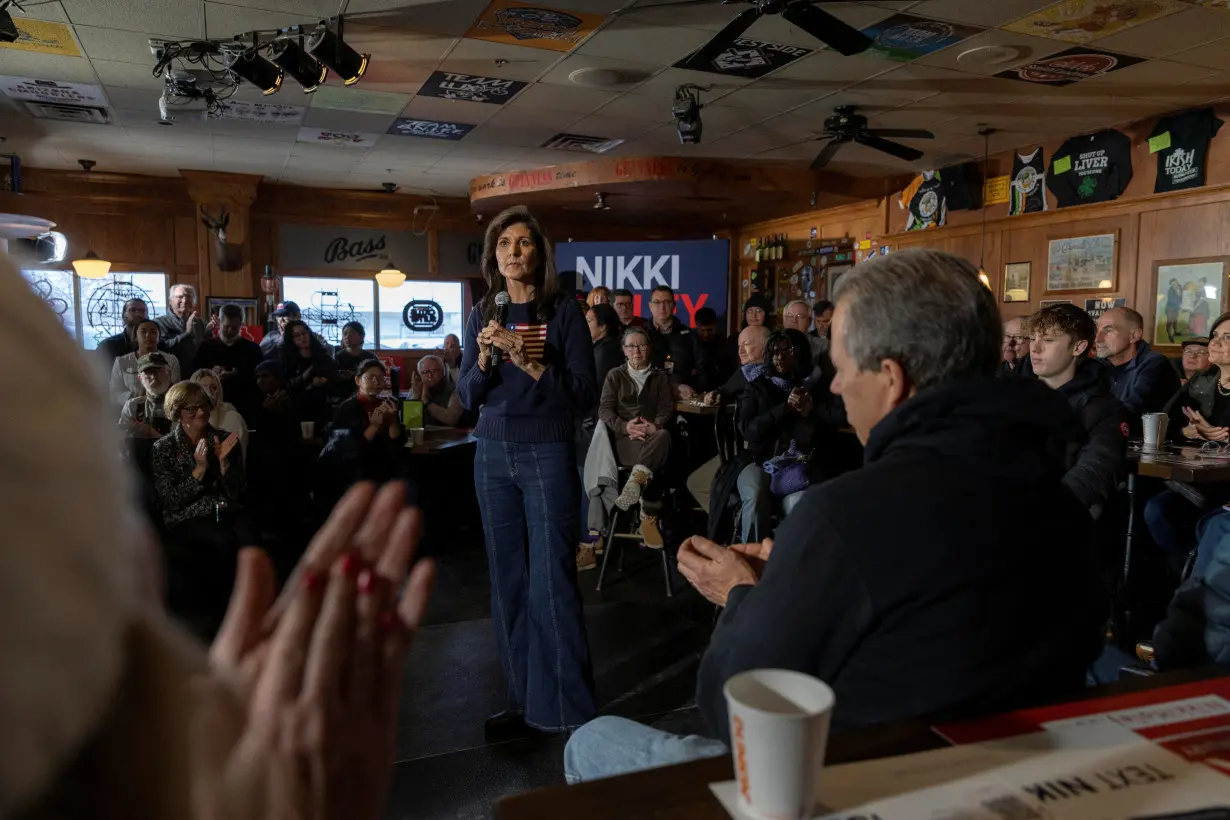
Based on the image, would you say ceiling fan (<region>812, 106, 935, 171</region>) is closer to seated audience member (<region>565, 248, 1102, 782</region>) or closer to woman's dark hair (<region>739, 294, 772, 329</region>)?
woman's dark hair (<region>739, 294, 772, 329</region>)

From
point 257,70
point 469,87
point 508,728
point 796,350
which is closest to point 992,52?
point 796,350

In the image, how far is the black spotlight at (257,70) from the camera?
13.9ft

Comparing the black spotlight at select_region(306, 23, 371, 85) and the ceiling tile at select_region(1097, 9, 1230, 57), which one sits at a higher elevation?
the ceiling tile at select_region(1097, 9, 1230, 57)

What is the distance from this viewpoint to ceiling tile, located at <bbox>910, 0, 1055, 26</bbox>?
397cm

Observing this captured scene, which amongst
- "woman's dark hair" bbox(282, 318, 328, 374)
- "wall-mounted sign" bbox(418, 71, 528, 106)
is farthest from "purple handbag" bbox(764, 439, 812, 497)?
"woman's dark hair" bbox(282, 318, 328, 374)

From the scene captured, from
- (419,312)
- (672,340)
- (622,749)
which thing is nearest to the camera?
(622,749)

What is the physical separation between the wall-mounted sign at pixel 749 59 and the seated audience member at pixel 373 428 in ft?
8.69

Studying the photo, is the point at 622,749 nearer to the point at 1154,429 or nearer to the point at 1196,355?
the point at 1154,429

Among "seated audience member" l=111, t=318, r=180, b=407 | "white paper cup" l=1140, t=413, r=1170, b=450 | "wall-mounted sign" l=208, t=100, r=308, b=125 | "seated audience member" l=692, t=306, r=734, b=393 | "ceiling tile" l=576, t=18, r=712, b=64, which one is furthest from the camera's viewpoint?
"seated audience member" l=692, t=306, r=734, b=393

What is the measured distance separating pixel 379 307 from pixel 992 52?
780 centimetres

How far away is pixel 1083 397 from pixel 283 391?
449 centimetres

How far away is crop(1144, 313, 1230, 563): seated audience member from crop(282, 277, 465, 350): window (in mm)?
8096

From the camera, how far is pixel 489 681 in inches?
115

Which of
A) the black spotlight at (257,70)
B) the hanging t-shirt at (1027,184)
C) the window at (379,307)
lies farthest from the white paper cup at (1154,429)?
the window at (379,307)
